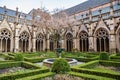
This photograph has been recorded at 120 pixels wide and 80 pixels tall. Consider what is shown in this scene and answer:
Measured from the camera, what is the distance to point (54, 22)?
1966 cm

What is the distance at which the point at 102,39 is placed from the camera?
20.2 m

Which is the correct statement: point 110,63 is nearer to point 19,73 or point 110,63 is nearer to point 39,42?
point 19,73

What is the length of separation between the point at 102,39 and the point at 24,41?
13.0 metres

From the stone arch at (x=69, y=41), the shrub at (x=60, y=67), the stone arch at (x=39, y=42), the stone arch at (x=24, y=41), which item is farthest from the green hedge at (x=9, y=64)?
the stone arch at (x=69, y=41)

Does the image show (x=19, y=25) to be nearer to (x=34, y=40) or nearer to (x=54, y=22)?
(x=34, y=40)

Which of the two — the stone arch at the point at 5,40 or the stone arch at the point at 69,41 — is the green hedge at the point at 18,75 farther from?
the stone arch at the point at 69,41

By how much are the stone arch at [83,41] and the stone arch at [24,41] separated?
30.8 ft

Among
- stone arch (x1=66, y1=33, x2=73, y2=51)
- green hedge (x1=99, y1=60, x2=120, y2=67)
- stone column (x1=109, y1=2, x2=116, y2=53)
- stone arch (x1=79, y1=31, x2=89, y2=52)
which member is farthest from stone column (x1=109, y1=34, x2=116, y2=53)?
stone arch (x1=66, y1=33, x2=73, y2=51)

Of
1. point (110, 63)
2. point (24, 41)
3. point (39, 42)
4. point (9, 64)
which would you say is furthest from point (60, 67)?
point (39, 42)

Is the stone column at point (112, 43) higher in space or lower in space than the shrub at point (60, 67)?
higher

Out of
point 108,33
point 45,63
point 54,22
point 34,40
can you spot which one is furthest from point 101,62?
point 34,40

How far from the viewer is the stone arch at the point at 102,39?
64.3 feet

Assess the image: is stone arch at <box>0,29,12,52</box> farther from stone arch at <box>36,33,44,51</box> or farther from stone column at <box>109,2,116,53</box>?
stone column at <box>109,2,116,53</box>

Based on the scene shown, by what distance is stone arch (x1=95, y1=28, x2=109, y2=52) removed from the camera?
19594 millimetres
